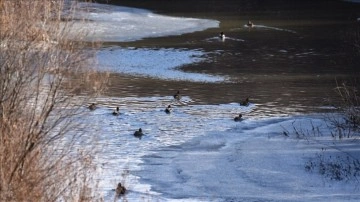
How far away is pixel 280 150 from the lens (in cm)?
1145

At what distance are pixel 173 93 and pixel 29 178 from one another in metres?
10.2

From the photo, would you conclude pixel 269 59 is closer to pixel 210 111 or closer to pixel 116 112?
pixel 210 111

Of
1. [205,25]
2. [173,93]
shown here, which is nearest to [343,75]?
[173,93]

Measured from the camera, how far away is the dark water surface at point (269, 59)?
52.5 feet

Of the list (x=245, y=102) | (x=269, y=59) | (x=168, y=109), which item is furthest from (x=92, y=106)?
(x=269, y=59)

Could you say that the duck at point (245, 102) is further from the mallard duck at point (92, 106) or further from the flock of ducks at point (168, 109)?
the mallard duck at point (92, 106)

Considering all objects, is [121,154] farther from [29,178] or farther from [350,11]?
[350,11]

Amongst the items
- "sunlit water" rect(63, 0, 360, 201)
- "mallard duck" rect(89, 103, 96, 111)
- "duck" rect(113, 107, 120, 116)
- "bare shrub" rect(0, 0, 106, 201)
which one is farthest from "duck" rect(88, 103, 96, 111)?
"bare shrub" rect(0, 0, 106, 201)

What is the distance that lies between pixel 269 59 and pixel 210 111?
21.4 feet

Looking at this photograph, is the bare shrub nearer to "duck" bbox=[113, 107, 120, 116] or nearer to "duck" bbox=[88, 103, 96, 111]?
"duck" bbox=[88, 103, 96, 111]

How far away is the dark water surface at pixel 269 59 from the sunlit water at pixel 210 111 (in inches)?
1.2

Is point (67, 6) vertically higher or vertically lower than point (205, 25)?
higher

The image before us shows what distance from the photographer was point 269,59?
67.5ft

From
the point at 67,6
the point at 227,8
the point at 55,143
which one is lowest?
the point at 227,8
